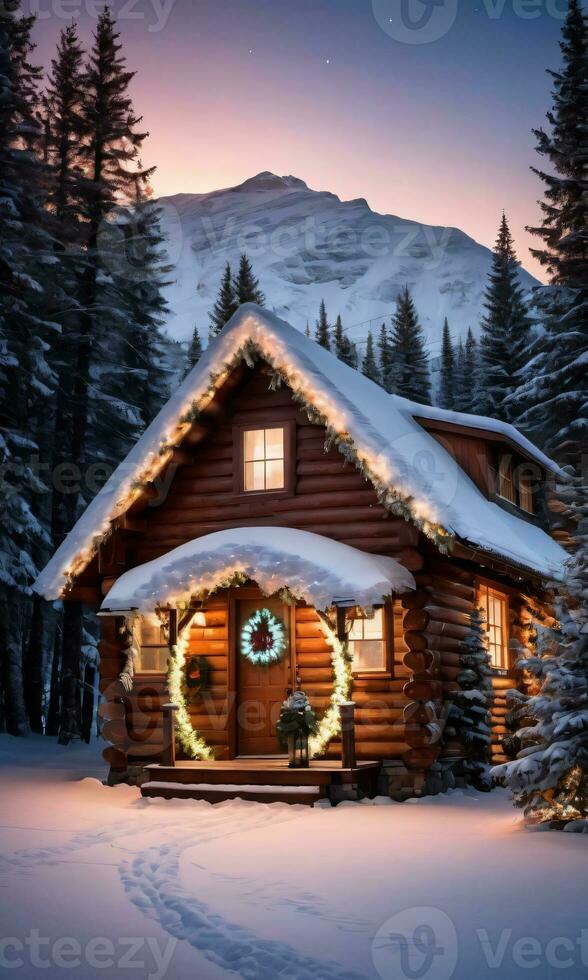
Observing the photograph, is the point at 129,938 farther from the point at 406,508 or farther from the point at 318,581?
the point at 406,508

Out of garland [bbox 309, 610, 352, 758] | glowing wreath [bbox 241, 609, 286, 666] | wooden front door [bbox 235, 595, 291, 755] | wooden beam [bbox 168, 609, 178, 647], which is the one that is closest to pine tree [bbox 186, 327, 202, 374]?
glowing wreath [bbox 241, 609, 286, 666]

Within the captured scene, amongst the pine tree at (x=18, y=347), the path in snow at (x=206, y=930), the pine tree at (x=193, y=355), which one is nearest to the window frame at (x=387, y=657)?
the path in snow at (x=206, y=930)

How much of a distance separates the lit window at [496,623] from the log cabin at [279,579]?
0.38ft

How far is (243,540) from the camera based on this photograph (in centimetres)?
1598

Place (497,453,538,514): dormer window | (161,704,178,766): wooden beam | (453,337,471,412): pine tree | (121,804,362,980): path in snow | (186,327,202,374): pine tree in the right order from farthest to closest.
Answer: (186,327,202,374): pine tree
(453,337,471,412): pine tree
(497,453,538,514): dormer window
(161,704,178,766): wooden beam
(121,804,362,980): path in snow

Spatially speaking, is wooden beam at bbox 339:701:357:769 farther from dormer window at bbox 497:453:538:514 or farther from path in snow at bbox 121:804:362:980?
dormer window at bbox 497:453:538:514

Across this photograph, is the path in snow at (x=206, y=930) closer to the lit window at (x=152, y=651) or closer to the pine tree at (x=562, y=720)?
the pine tree at (x=562, y=720)

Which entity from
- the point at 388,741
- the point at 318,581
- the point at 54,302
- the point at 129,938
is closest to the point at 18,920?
the point at 129,938

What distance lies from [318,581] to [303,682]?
2551 mm

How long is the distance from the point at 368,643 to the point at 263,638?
184 centimetres

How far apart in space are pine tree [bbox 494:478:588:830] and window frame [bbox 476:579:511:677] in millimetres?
6600

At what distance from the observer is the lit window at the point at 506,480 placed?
70.8ft

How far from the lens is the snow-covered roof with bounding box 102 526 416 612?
14.8 meters

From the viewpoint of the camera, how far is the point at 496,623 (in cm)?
2005
